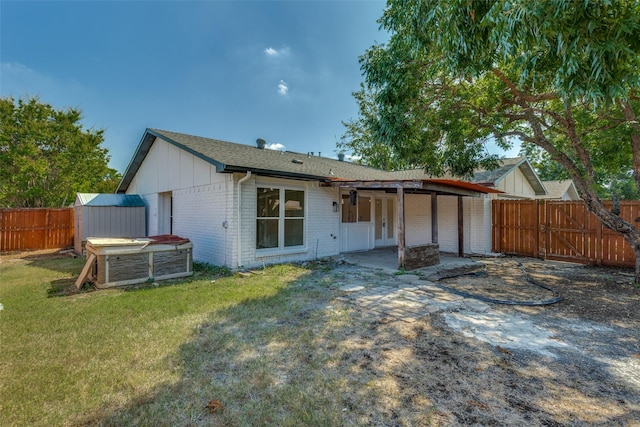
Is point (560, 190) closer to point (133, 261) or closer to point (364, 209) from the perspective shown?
point (364, 209)

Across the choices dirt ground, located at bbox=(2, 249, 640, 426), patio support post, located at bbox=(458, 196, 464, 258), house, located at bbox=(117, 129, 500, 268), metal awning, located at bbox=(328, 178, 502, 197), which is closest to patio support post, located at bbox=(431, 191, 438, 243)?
house, located at bbox=(117, 129, 500, 268)

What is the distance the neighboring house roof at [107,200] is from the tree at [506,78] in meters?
10.1

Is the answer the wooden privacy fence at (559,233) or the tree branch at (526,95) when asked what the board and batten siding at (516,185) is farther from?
the tree branch at (526,95)

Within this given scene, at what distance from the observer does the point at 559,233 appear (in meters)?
9.70

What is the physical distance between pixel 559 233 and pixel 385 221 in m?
5.82

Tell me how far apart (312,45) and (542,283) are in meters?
12.1

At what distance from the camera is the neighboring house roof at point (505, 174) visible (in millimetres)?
11273

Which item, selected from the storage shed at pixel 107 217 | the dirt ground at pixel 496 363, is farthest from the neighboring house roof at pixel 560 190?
the storage shed at pixel 107 217

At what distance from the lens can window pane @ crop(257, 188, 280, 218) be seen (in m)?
8.19

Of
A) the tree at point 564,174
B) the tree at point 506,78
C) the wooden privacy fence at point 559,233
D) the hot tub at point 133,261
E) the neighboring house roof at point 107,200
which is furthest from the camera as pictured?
the tree at point 564,174

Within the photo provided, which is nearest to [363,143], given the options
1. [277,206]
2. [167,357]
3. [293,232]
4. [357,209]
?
[357,209]

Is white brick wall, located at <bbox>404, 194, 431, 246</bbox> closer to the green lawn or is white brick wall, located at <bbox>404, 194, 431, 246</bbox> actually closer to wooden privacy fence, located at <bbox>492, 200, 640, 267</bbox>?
wooden privacy fence, located at <bbox>492, 200, 640, 267</bbox>

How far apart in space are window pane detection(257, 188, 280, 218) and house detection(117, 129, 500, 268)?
0.03 metres

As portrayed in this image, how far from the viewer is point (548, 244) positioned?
32.9 feet
